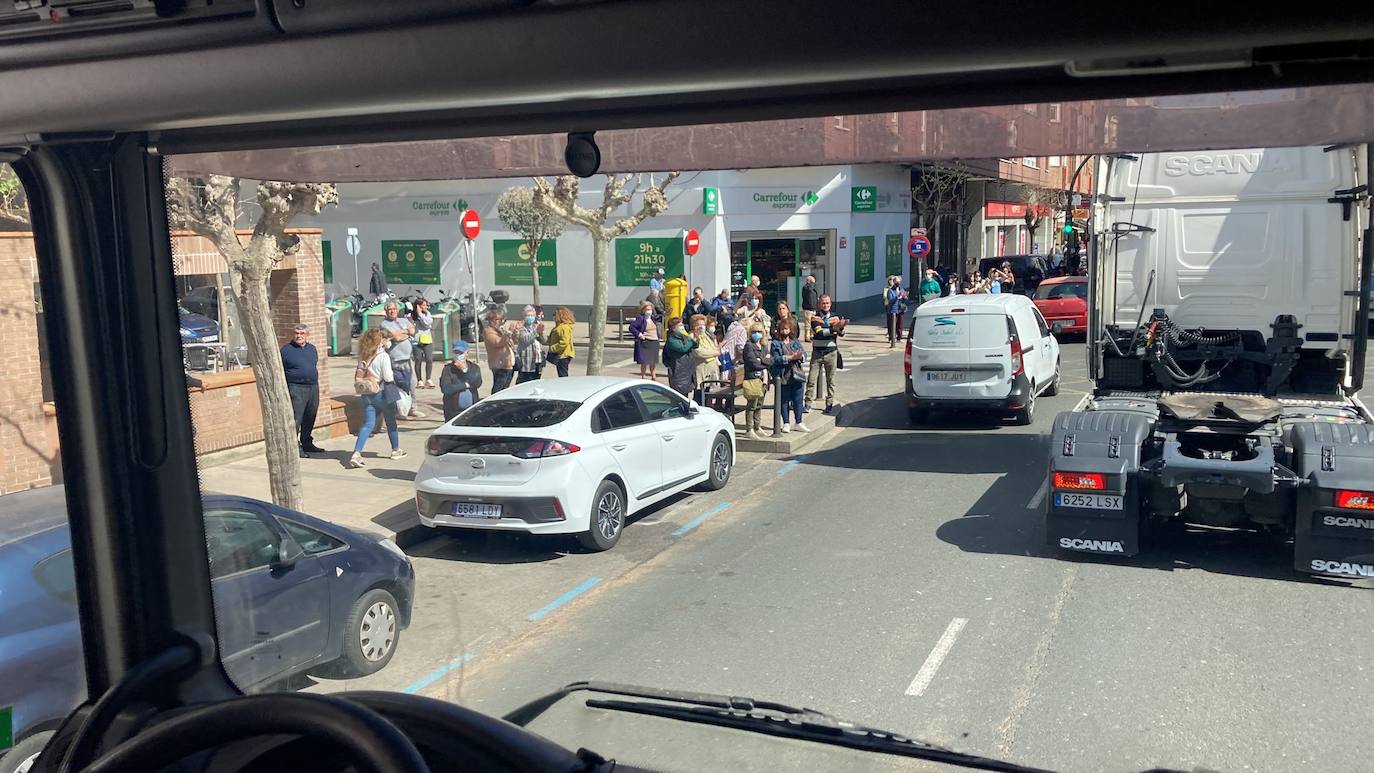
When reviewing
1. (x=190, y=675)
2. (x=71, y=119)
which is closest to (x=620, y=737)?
(x=190, y=675)

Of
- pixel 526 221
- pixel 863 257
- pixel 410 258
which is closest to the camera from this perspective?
pixel 526 221

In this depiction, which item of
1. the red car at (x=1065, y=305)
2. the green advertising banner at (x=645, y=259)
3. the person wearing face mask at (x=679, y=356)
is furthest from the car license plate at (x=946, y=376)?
the green advertising banner at (x=645, y=259)

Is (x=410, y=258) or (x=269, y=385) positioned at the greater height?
(x=410, y=258)

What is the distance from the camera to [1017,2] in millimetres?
1554

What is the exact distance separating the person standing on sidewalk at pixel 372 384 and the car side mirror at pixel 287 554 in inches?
385

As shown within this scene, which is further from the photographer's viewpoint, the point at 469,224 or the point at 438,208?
the point at 438,208

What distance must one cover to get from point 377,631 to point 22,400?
222 cm

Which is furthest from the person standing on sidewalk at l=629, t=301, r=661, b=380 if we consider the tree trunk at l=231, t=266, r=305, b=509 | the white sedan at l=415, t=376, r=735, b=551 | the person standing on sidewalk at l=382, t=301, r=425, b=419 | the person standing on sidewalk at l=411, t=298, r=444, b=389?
the tree trunk at l=231, t=266, r=305, b=509

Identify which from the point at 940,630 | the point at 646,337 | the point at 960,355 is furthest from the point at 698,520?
the point at 646,337

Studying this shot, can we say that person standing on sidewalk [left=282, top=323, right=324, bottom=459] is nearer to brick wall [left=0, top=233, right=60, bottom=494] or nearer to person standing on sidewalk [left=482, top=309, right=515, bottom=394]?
person standing on sidewalk [left=482, top=309, right=515, bottom=394]

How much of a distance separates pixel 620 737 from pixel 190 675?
1034 millimetres

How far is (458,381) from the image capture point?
1420 cm

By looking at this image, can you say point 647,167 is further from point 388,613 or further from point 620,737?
point 388,613

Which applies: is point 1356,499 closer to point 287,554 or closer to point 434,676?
point 434,676
